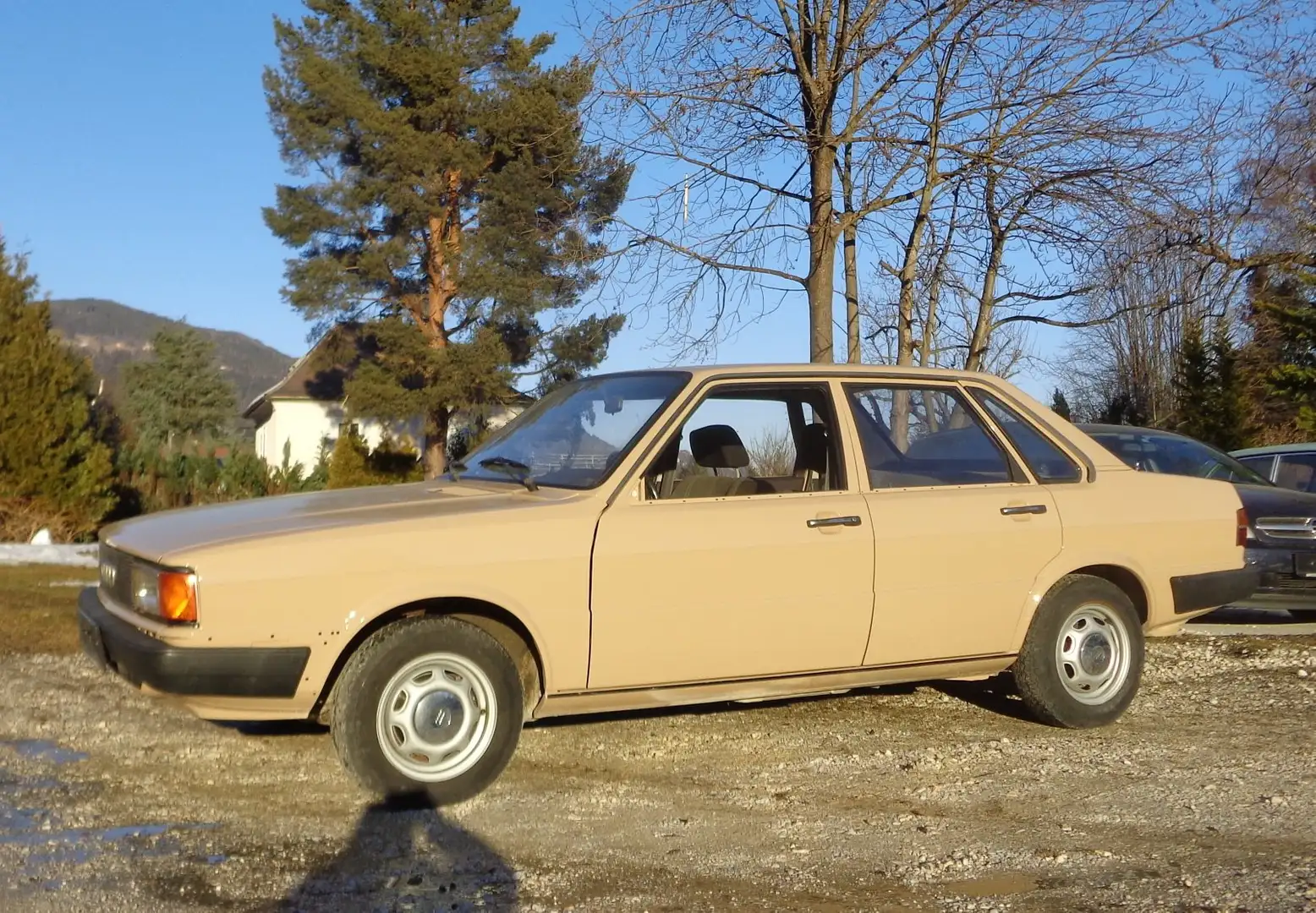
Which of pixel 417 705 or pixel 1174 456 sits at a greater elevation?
pixel 1174 456

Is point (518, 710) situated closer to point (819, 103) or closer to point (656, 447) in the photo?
point (656, 447)

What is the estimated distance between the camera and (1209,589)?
6406 millimetres

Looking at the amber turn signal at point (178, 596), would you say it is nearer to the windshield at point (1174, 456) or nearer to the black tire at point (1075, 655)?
the black tire at point (1075, 655)

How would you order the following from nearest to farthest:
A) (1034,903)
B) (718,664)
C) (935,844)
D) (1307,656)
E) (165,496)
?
(1034,903) < (935,844) < (718,664) < (1307,656) < (165,496)

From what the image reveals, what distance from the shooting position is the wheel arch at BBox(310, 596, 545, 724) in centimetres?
484

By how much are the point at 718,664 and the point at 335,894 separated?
6.26 feet

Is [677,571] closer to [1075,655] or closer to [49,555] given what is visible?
[1075,655]

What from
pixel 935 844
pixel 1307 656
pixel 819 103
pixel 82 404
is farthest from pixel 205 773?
pixel 82 404

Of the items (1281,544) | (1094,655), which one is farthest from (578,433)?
(1281,544)

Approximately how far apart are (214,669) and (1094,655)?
157 inches

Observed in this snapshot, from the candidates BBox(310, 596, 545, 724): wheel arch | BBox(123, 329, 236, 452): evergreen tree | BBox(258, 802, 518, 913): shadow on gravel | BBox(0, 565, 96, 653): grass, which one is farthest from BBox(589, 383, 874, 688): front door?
BBox(123, 329, 236, 452): evergreen tree

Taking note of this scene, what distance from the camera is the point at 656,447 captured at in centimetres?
534

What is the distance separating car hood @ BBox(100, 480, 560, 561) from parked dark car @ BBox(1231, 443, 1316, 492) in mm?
8041

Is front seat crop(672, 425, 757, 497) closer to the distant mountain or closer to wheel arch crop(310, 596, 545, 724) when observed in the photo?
wheel arch crop(310, 596, 545, 724)
